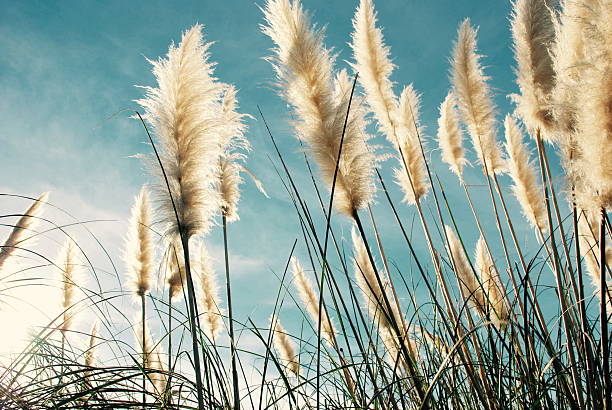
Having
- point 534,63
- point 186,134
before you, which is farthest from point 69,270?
point 534,63

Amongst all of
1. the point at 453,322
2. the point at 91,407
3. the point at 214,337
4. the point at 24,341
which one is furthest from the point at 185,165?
the point at 214,337

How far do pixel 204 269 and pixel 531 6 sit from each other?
3.60m

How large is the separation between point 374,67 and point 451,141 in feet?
4.45

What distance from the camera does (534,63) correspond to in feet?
9.90

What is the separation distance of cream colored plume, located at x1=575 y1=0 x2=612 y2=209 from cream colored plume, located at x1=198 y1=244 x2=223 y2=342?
3.51 m

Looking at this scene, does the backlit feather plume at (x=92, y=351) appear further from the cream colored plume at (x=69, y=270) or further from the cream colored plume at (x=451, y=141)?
the cream colored plume at (x=451, y=141)

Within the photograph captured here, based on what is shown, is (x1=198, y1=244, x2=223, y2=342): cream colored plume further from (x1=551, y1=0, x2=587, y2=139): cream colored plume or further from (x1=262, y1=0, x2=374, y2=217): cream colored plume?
(x1=551, y1=0, x2=587, y2=139): cream colored plume

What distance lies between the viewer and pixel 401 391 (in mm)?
2508

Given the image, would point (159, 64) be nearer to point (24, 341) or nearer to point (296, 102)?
point (296, 102)

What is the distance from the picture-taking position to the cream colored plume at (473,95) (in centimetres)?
403

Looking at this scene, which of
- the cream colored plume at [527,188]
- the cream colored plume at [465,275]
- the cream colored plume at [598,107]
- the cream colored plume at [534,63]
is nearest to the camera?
the cream colored plume at [598,107]

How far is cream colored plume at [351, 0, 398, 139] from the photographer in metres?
3.94

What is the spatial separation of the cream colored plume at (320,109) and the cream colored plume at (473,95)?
4.65 feet

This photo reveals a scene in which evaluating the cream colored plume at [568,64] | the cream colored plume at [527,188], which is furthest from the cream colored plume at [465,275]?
the cream colored plume at [568,64]
